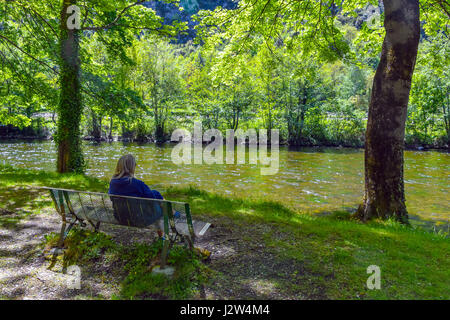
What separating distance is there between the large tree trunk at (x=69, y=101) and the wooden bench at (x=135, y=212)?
7.99m

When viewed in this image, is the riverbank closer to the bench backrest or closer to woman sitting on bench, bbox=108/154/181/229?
woman sitting on bench, bbox=108/154/181/229

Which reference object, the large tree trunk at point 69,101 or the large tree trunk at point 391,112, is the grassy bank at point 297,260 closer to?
the large tree trunk at point 391,112

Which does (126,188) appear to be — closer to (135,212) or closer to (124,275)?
(135,212)

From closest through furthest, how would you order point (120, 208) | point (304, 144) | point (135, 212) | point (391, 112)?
1. point (135, 212)
2. point (120, 208)
3. point (391, 112)
4. point (304, 144)

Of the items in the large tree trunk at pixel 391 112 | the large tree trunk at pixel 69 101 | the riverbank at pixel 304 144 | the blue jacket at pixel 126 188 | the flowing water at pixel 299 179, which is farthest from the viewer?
the riverbank at pixel 304 144

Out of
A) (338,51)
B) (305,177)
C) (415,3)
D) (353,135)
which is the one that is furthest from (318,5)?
(353,135)

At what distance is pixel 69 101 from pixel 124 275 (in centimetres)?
981

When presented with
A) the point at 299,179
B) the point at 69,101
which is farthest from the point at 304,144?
the point at 69,101

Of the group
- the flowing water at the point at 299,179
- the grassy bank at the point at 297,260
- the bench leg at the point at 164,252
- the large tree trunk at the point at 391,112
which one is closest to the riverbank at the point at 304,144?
the flowing water at the point at 299,179

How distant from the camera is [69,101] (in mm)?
11969

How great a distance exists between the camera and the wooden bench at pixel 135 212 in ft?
13.9

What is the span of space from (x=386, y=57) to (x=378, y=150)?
2160 mm

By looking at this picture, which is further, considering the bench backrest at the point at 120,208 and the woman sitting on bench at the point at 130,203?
the woman sitting on bench at the point at 130,203
